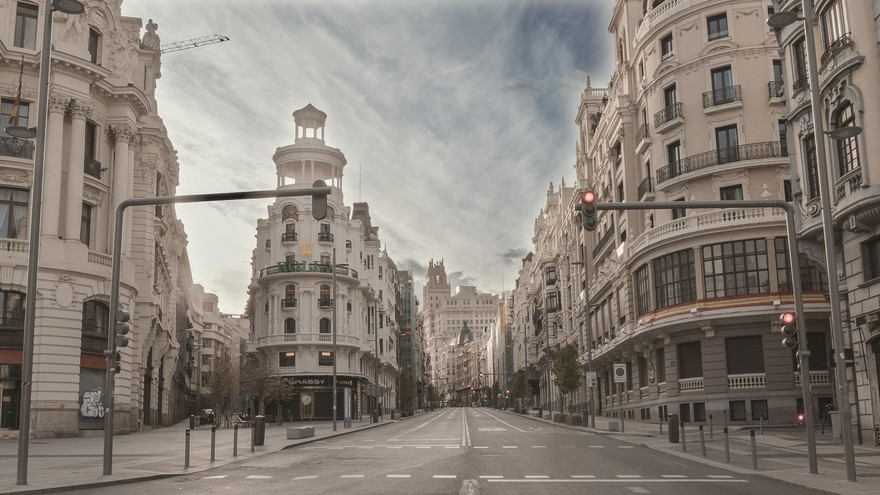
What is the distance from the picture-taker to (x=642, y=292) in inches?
1848

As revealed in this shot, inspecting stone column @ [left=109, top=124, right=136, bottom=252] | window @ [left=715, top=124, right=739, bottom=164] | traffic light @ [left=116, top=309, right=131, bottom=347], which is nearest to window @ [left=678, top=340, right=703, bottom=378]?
window @ [left=715, top=124, right=739, bottom=164]

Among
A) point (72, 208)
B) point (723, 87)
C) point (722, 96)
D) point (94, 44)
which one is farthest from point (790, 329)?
point (94, 44)

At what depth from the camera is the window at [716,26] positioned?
143 feet

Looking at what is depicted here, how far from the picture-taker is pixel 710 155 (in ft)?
140

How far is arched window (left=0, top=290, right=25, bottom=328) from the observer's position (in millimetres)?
35312

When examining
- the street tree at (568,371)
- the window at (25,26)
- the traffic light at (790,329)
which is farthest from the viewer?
the street tree at (568,371)

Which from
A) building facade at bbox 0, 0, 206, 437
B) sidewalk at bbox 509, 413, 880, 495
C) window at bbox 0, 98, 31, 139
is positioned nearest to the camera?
sidewalk at bbox 509, 413, 880, 495

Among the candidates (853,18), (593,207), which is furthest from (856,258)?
(593,207)

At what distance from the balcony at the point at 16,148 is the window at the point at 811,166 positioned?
104 feet

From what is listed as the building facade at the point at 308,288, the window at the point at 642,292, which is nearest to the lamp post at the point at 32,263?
the window at the point at 642,292

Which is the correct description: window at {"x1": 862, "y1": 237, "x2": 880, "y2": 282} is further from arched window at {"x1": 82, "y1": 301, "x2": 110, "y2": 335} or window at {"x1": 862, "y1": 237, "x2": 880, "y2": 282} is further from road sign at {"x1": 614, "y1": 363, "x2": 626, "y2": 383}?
arched window at {"x1": 82, "y1": 301, "x2": 110, "y2": 335}

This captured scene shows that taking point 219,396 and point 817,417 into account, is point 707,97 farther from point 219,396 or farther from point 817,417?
point 219,396

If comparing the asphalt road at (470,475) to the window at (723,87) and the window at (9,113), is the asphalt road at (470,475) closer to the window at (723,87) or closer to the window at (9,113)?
the window at (9,113)

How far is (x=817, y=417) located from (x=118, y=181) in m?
34.6
